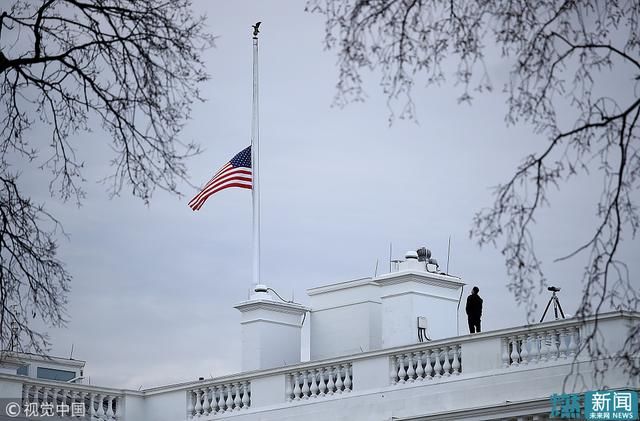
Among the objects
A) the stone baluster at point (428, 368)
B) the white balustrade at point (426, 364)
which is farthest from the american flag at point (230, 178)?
the stone baluster at point (428, 368)

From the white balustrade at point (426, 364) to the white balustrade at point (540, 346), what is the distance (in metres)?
1.10

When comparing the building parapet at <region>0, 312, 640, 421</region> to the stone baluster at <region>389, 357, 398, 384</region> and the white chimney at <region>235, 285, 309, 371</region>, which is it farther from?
the white chimney at <region>235, 285, 309, 371</region>

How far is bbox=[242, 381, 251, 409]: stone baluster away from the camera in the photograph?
30.0 meters

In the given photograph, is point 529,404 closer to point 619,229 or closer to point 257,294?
point 257,294

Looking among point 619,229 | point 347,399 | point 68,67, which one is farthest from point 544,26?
point 347,399

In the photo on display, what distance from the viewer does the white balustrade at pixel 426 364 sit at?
2606 cm

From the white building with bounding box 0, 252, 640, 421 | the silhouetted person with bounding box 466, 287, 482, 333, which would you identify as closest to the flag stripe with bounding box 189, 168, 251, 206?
the white building with bounding box 0, 252, 640, 421

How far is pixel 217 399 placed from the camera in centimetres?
3078

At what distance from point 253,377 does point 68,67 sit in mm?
16548

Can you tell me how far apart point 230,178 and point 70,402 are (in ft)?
25.0

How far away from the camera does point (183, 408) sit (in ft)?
103

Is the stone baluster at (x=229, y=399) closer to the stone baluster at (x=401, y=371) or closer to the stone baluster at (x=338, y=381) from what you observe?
the stone baluster at (x=338, y=381)

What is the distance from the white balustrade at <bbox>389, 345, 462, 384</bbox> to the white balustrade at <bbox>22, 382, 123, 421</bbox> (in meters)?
7.12

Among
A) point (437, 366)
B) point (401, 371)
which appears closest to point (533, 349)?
point (437, 366)
